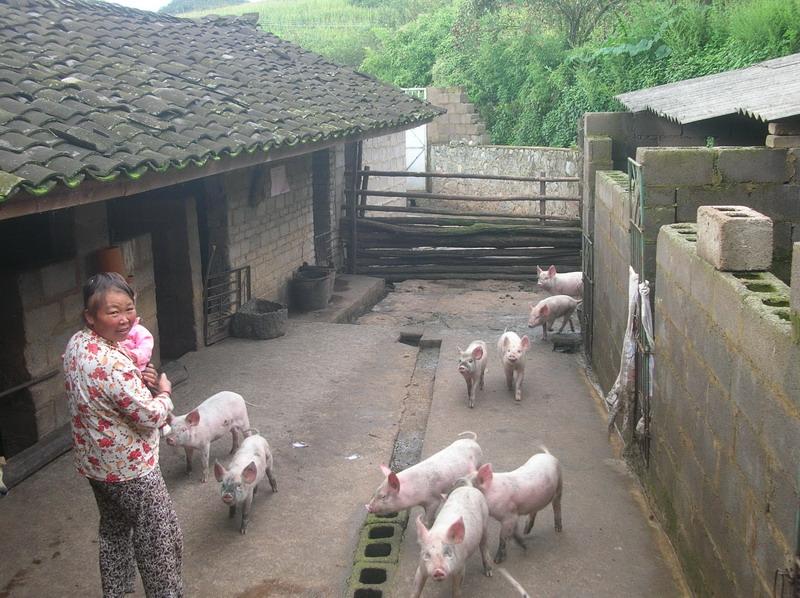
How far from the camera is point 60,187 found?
4898 millimetres

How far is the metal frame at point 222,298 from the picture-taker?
9.91m

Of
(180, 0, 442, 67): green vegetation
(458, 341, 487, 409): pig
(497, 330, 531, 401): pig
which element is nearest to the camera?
(458, 341, 487, 409): pig

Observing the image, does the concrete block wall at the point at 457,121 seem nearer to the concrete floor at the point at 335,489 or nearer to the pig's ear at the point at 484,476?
the concrete floor at the point at 335,489

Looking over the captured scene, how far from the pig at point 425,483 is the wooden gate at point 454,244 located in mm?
9343

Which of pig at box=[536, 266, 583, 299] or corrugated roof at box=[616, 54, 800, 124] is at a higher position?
corrugated roof at box=[616, 54, 800, 124]

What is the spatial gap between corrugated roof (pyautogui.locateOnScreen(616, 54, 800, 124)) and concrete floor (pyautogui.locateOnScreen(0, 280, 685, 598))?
266cm

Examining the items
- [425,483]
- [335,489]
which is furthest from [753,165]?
[335,489]

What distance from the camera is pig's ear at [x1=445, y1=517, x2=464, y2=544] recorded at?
4.42 meters

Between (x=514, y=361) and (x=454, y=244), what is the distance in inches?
280

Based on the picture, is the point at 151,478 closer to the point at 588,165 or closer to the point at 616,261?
the point at 616,261

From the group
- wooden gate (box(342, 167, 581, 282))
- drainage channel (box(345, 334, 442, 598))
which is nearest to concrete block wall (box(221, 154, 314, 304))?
wooden gate (box(342, 167, 581, 282))

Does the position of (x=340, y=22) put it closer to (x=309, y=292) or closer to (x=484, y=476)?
(x=309, y=292)

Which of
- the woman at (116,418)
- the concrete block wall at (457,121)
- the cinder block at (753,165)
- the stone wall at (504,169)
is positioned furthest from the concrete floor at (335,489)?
the concrete block wall at (457,121)

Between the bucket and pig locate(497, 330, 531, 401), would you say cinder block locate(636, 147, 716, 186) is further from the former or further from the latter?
the bucket
